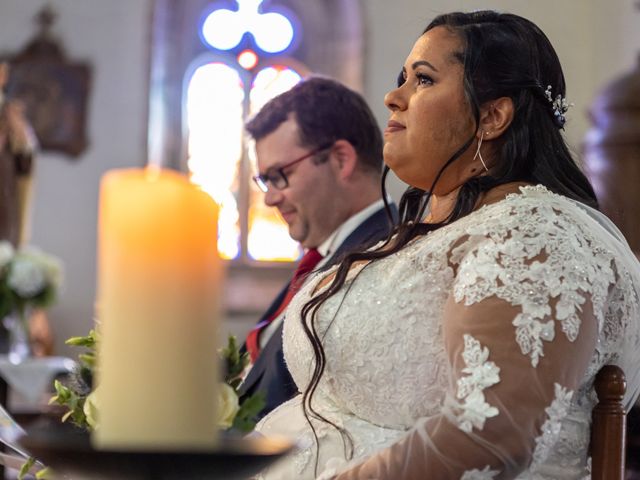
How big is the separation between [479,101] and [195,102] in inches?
389

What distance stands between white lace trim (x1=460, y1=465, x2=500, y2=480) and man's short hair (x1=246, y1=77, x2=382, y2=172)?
90.1 inches

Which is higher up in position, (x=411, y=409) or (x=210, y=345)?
(x=210, y=345)

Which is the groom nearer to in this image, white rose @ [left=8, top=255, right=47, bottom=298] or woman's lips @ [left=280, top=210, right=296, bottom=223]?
woman's lips @ [left=280, top=210, right=296, bottom=223]

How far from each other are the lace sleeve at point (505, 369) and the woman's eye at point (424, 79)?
53cm

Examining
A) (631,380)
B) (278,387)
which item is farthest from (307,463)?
(278,387)

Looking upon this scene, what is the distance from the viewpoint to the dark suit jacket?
130 inches

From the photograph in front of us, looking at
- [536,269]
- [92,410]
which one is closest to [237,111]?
[536,269]

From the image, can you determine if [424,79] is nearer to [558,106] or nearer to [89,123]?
[558,106]

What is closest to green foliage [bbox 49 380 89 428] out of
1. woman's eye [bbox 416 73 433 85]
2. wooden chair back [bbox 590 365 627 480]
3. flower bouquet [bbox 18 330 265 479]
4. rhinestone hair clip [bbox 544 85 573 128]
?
flower bouquet [bbox 18 330 265 479]

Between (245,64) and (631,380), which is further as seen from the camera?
(245,64)

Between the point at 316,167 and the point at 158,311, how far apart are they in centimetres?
317

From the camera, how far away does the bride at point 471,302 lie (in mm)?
1806

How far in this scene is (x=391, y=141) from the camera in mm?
2367

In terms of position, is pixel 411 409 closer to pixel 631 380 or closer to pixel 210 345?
pixel 631 380
